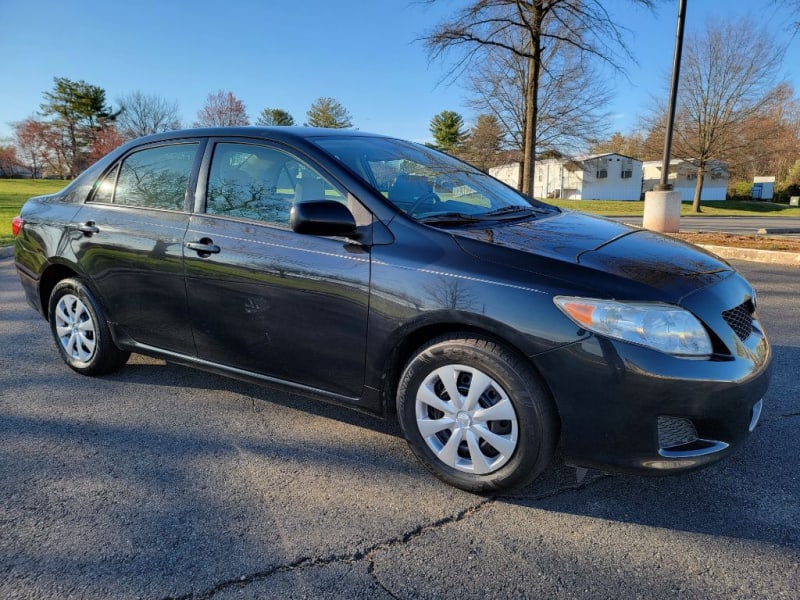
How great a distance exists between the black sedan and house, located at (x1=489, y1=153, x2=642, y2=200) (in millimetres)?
50211

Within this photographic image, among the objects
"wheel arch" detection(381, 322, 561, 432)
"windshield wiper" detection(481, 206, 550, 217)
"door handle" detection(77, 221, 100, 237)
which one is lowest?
"wheel arch" detection(381, 322, 561, 432)

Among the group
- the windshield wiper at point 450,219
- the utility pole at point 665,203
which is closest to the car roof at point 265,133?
the windshield wiper at point 450,219

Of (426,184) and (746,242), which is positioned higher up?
(426,184)

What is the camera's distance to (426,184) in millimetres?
3176

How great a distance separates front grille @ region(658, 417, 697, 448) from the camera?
2168mm

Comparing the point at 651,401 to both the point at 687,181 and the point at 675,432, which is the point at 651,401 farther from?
the point at 687,181

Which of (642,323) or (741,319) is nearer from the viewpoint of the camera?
(642,323)

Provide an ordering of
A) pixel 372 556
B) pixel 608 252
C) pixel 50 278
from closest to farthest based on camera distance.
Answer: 1. pixel 372 556
2. pixel 608 252
3. pixel 50 278

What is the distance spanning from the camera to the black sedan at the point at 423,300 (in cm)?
218

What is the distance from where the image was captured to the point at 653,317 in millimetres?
2156

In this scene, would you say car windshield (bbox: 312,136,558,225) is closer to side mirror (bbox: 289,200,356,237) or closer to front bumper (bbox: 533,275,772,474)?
side mirror (bbox: 289,200,356,237)

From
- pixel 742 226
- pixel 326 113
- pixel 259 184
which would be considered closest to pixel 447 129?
pixel 326 113

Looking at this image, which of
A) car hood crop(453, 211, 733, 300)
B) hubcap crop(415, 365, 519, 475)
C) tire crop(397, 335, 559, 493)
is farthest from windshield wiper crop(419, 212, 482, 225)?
hubcap crop(415, 365, 519, 475)

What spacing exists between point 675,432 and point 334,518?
1.42m
